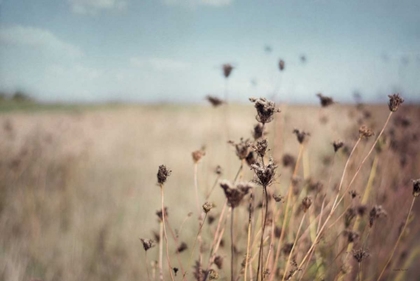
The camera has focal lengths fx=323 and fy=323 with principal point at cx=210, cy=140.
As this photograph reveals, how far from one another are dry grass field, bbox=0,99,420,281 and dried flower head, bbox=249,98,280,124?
8.3 inches

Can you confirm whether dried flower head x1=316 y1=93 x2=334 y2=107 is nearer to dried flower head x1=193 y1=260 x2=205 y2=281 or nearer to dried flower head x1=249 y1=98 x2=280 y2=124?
dried flower head x1=249 y1=98 x2=280 y2=124

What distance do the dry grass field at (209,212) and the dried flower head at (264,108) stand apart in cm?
21

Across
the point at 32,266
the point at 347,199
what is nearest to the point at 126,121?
the point at 32,266

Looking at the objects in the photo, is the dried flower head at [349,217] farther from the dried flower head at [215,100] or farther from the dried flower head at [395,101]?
the dried flower head at [215,100]

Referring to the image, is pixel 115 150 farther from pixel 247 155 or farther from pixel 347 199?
pixel 247 155

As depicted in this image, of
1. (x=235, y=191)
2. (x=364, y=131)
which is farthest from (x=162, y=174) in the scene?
(x=364, y=131)

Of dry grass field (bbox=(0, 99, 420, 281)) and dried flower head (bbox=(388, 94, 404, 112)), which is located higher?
dried flower head (bbox=(388, 94, 404, 112))

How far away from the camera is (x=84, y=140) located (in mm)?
6781

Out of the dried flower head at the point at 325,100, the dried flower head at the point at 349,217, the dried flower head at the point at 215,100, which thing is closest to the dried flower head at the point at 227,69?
the dried flower head at the point at 215,100

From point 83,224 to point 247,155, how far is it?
2986 millimetres

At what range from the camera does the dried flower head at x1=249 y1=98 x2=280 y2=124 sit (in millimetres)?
1087

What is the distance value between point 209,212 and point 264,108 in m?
0.84

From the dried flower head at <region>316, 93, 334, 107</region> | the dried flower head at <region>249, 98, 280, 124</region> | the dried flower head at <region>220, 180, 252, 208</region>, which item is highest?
the dried flower head at <region>316, 93, 334, 107</region>

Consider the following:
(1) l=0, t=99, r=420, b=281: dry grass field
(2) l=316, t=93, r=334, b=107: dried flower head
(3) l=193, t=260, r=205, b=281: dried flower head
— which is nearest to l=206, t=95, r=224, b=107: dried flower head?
(1) l=0, t=99, r=420, b=281: dry grass field
